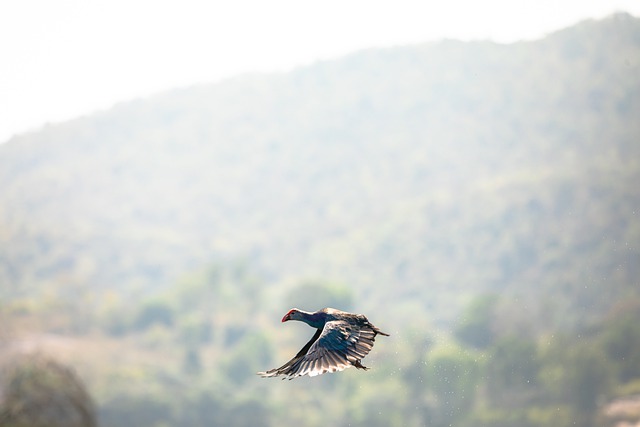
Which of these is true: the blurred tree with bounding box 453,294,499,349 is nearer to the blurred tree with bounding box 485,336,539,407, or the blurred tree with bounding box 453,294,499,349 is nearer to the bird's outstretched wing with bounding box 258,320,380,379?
the blurred tree with bounding box 485,336,539,407

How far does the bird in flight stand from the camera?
16656 millimetres

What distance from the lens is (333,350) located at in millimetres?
17234

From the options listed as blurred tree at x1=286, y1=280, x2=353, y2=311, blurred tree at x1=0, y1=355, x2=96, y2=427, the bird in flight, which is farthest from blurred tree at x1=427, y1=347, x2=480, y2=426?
the bird in flight

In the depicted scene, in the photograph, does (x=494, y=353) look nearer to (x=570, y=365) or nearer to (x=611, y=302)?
(x=570, y=365)

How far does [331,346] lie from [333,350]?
0.09 metres

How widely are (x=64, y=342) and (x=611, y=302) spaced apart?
8945 cm

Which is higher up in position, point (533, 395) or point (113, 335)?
point (113, 335)

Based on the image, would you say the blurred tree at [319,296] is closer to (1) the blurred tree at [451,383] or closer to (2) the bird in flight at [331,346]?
(1) the blurred tree at [451,383]

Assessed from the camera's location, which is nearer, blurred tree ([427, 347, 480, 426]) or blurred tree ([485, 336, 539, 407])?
blurred tree ([427, 347, 480, 426])

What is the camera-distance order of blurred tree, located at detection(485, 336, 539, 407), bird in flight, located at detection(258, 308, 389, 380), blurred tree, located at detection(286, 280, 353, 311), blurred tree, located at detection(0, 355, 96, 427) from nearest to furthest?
bird in flight, located at detection(258, 308, 389, 380) < blurred tree, located at detection(0, 355, 96, 427) < blurred tree, located at detection(485, 336, 539, 407) < blurred tree, located at detection(286, 280, 353, 311)

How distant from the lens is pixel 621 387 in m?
110

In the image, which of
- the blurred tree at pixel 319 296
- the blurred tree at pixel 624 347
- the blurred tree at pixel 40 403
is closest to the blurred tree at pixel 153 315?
the blurred tree at pixel 319 296

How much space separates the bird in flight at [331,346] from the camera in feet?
54.6

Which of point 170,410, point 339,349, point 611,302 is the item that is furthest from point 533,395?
point 339,349
